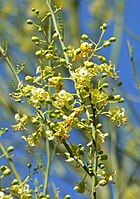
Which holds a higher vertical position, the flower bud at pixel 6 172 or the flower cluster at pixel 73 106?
the flower cluster at pixel 73 106

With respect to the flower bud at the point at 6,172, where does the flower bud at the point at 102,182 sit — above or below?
below

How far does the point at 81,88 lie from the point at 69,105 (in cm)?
5

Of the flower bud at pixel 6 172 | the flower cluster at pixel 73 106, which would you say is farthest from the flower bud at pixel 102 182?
the flower bud at pixel 6 172

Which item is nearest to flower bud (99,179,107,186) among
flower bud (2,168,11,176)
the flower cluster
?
the flower cluster

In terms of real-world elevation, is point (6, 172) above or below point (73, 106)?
below

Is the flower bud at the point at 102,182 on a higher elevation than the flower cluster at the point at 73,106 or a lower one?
lower

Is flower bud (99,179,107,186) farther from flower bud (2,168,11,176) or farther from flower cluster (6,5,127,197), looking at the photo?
flower bud (2,168,11,176)

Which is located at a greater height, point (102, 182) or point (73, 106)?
point (73, 106)

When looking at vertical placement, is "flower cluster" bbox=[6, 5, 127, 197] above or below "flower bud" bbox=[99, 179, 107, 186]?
above

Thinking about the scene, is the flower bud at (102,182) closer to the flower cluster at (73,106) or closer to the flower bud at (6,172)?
the flower cluster at (73,106)

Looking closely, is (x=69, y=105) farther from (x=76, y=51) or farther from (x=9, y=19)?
(x=9, y=19)

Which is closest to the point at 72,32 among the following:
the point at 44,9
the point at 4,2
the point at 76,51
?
the point at 44,9

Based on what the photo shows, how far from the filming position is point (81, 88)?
1.03 metres

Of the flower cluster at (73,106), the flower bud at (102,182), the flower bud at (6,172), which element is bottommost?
the flower bud at (102,182)
